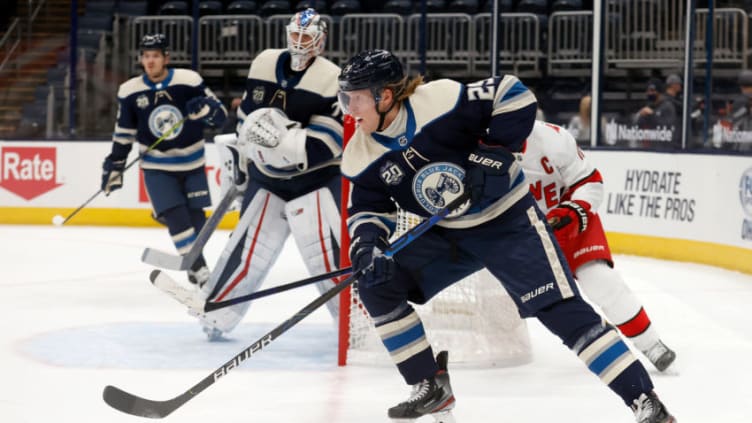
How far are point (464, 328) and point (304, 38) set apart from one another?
1131 millimetres

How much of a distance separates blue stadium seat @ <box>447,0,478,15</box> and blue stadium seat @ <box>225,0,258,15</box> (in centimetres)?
204

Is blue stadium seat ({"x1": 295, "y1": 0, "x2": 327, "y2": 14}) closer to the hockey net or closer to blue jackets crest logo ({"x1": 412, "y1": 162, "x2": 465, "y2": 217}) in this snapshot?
the hockey net

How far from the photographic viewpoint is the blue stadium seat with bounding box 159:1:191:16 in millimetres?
10961

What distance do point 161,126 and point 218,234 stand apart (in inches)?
113

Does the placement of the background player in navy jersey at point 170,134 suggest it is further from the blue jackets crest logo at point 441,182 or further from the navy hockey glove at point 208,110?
the blue jackets crest logo at point 441,182

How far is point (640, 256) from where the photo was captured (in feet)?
23.4

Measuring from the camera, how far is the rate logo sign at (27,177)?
8.82 metres

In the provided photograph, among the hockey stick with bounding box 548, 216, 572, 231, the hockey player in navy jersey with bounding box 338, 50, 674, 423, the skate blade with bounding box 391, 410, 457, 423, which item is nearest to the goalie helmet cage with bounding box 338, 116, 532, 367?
the hockey stick with bounding box 548, 216, 572, 231

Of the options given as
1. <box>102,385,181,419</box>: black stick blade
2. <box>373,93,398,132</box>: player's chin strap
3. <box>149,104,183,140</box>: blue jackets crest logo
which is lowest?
<box>102,385,181,419</box>: black stick blade

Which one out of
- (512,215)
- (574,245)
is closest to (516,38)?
(574,245)

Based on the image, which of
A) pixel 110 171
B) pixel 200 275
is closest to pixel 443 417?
pixel 200 275

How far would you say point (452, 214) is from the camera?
2.71m

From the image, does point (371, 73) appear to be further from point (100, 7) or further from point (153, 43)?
point (100, 7)

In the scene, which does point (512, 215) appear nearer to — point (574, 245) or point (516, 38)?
point (574, 245)
